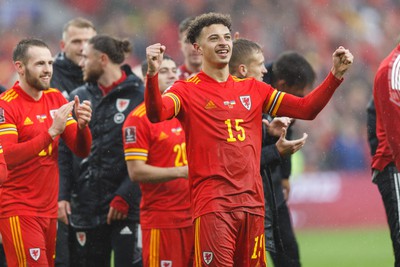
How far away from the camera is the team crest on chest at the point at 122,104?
9.36 meters


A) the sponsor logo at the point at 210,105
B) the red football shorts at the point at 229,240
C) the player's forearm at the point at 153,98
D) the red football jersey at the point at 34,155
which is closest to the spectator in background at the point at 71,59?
the red football jersey at the point at 34,155

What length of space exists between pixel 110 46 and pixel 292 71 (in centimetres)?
192

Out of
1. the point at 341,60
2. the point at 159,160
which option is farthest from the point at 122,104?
the point at 341,60

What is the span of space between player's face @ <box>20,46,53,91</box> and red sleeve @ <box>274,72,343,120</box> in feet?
6.92

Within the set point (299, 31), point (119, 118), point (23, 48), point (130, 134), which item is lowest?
point (130, 134)

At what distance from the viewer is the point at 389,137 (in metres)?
7.26

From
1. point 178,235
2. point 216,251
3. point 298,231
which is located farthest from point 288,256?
point 298,231

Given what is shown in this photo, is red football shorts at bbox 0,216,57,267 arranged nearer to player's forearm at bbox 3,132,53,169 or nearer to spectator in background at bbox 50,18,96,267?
player's forearm at bbox 3,132,53,169

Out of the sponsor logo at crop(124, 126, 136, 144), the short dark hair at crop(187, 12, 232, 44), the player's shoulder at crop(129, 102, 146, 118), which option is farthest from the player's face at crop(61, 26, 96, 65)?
the short dark hair at crop(187, 12, 232, 44)

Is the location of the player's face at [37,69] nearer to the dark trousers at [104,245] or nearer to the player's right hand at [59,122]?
the player's right hand at [59,122]

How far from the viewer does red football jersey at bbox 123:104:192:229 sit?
27.9ft

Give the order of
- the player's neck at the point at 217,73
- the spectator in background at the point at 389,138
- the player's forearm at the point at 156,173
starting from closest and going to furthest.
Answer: the player's neck at the point at 217,73
the spectator in background at the point at 389,138
the player's forearm at the point at 156,173

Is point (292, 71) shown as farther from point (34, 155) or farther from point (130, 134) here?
point (34, 155)

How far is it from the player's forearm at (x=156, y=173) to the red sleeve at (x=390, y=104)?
194cm
